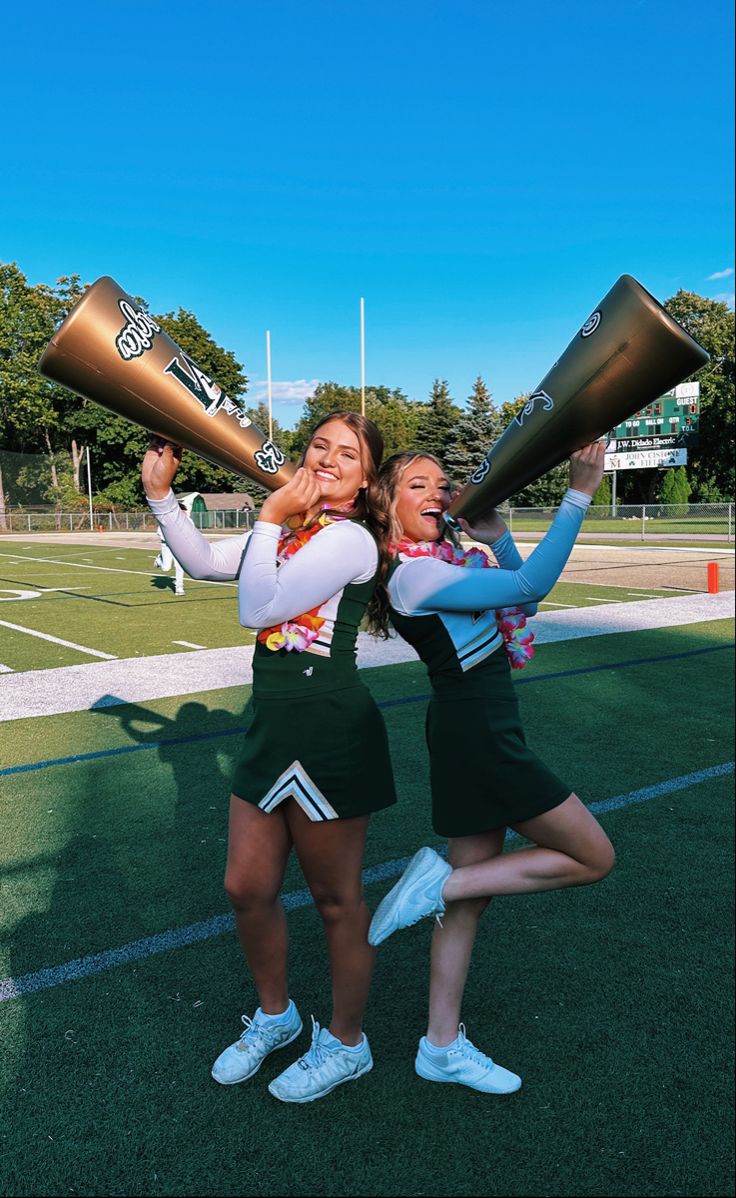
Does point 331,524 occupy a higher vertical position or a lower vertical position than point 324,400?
lower

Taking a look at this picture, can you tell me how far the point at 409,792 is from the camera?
4812mm

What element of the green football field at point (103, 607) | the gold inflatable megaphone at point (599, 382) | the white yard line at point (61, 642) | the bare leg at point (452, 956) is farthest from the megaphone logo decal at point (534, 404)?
the white yard line at point (61, 642)

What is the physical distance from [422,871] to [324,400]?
186ft

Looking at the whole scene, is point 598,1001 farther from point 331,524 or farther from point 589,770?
point 589,770

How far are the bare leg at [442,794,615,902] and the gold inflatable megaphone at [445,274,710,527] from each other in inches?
35.6

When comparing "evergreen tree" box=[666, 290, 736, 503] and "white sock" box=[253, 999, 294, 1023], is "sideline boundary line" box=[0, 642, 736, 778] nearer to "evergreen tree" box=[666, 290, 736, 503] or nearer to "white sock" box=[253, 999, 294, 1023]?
"white sock" box=[253, 999, 294, 1023]

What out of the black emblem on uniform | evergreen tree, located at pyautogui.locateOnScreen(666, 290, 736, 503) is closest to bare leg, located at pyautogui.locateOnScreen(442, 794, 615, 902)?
the black emblem on uniform

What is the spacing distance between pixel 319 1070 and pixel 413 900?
→ 55 cm

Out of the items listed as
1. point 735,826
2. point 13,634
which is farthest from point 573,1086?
point 13,634

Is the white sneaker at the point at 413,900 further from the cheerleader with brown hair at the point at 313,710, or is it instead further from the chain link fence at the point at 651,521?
the chain link fence at the point at 651,521

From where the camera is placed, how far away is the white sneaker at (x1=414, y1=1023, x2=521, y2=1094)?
239cm

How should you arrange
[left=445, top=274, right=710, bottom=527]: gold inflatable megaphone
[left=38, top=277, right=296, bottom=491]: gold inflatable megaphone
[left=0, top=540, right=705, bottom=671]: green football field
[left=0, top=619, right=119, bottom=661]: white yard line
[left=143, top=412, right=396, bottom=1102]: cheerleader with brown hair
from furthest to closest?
[left=0, top=619, right=119, bottom=661]: white yard line, [left=0, top=540, right=705, bottom=671]: green football field, [left=143, top=412, right=396, bottom=1102]: cheerleader with brown hair, [left=38, top=277, right=296, bottom=491]: gold inflatable megaphone, [left=445, top=274, right=710, bottom=527]: gold inflatable megaphone

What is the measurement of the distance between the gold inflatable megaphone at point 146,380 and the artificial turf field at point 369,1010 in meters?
1.69

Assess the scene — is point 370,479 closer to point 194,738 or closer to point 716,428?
point 194,738
